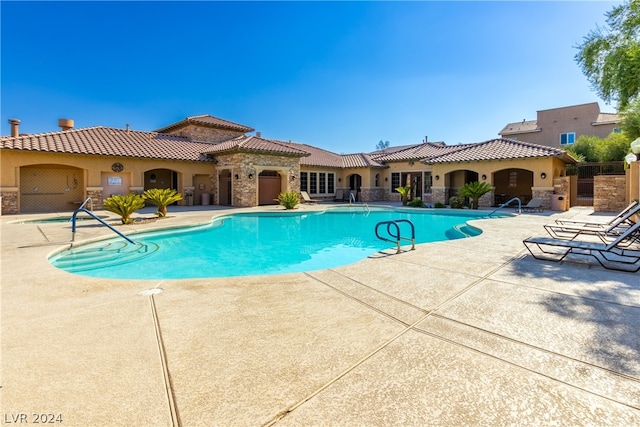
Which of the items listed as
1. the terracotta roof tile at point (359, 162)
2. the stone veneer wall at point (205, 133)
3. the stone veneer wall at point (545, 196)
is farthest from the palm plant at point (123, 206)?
the stone veneer wall at point (545, 196)

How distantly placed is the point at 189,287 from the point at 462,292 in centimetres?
392

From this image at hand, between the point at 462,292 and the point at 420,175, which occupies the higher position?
the point at 420,175

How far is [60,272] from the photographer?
5285 mm

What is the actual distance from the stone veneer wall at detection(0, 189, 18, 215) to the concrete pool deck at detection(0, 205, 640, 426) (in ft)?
49.4

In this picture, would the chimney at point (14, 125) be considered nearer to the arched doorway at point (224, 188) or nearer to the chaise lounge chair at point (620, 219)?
the arched doorway at point (224, 188)

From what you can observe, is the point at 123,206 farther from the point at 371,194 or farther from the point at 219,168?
the point at 371,194

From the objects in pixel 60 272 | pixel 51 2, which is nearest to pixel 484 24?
pixel 60 272

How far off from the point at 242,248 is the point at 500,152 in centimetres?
1833

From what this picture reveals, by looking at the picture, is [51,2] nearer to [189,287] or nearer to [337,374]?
[189,287]

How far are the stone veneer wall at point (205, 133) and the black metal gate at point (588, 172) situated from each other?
28052mm

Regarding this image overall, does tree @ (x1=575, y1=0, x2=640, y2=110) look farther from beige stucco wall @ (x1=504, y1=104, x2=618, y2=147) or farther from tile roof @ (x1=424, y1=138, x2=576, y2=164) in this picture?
beige stucco wall @ (x1=504, y1=104, x2=618, y2=147)

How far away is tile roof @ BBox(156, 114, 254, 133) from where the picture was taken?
25.3 m

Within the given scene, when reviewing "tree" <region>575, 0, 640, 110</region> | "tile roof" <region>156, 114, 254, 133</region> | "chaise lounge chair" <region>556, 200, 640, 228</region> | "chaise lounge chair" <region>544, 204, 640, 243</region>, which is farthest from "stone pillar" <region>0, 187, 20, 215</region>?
"tree" <region>575, 0, 640, 110</region>

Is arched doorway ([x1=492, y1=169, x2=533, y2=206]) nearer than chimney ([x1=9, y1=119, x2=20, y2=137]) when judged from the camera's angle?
No
